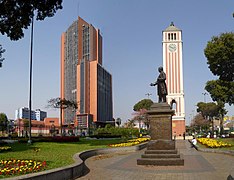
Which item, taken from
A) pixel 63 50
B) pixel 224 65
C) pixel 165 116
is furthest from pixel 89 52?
pixel 165 116

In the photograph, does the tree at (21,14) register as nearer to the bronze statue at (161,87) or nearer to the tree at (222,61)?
the bronze statue at (161,87)

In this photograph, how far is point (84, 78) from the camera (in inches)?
3676

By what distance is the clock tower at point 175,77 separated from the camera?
220ft

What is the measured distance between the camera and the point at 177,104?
67562mm

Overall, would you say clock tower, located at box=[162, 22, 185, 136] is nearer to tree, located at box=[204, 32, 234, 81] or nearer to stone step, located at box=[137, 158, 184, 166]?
tree, located at box=[204, 32, 234, 81]

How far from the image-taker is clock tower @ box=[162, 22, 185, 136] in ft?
220

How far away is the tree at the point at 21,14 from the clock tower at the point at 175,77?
164 ft

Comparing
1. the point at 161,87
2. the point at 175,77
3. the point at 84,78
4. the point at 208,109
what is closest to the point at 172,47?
the point at 175,77

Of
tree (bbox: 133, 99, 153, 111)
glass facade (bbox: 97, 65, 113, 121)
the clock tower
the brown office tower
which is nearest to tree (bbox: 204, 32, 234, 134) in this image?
the clock tower

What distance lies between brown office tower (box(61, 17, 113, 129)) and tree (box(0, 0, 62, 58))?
70853mm

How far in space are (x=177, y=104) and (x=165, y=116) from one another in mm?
55188

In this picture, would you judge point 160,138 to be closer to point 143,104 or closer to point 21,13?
point 21,13

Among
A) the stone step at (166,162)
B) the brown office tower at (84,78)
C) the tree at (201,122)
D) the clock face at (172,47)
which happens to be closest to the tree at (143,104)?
the brown office tower at (84,78)

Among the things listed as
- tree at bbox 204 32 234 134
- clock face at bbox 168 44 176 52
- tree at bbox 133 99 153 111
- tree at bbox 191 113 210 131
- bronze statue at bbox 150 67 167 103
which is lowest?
tree at bbox 191 113 210 131
